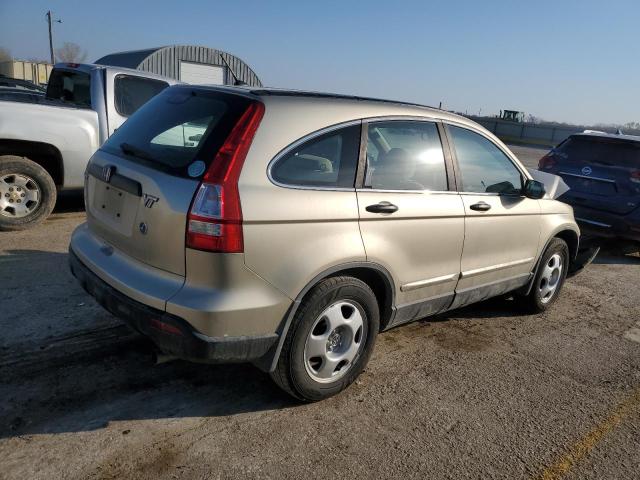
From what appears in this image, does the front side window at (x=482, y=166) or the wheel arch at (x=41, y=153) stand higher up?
the front side window at (x=482, y=166)

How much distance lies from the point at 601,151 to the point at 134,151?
6588 mm

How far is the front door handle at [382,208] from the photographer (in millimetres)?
3061

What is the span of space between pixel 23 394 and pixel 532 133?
43.6m

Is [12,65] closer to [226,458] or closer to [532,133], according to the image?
[532,133]

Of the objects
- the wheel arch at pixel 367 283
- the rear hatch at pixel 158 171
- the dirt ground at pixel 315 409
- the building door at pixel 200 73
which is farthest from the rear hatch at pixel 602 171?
the building door at pixel 200 73

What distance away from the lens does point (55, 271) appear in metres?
4.78

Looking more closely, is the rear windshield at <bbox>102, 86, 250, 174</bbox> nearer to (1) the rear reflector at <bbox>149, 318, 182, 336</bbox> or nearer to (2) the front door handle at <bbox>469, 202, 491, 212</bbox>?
(1) the rear reflector at <bbox>149, 318, 182, 336</bbox>

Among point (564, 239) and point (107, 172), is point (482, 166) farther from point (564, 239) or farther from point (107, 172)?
point (107, 172)

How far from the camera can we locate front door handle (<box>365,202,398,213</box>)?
3061 mm

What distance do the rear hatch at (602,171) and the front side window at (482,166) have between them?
3539 mm

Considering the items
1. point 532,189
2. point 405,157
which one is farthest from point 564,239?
point 405,157

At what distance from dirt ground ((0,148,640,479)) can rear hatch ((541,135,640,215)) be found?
3.19 metres

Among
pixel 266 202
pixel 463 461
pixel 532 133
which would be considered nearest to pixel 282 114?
pixel 266 202

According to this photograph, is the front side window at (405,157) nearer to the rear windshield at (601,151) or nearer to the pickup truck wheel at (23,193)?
the pickup truck wheel at (23,193)
